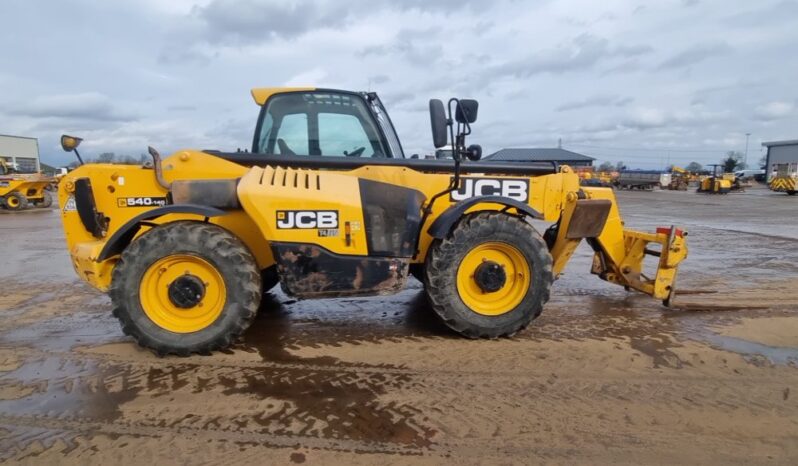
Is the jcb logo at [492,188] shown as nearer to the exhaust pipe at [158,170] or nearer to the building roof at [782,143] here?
the exhaust pipe at [158,170]

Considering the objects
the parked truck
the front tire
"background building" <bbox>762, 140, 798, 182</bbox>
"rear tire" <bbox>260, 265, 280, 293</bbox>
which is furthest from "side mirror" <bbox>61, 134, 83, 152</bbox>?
"background building" <bbox>762, 140, 798, 182</bbox>

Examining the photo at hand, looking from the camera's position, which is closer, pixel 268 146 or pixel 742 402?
pixel 742 402

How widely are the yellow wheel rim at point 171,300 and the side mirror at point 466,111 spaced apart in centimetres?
216

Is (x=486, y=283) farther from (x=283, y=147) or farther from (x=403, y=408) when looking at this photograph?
(x=283, y=147)

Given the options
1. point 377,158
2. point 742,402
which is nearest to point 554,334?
point 742,402

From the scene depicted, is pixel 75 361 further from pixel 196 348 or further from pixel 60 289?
pixel 60 289

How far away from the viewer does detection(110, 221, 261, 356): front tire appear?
3699 millimetres

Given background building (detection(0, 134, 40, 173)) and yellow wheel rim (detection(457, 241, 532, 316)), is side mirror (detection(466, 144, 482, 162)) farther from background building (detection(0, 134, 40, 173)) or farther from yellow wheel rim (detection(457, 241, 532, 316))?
background building (detection(0, 134, 40, 173))

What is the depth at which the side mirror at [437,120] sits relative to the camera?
12.0 feet

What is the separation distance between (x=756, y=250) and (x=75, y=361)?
10.8 metres

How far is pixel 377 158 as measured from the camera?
4.47 meters

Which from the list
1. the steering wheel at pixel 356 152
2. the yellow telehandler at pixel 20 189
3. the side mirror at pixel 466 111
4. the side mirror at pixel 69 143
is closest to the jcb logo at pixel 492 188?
the side mirror at pixel 466 111

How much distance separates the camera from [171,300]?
12.5ft

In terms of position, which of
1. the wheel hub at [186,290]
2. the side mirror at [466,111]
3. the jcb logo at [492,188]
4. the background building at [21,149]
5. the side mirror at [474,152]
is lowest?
the wheel hub at [186,290]
